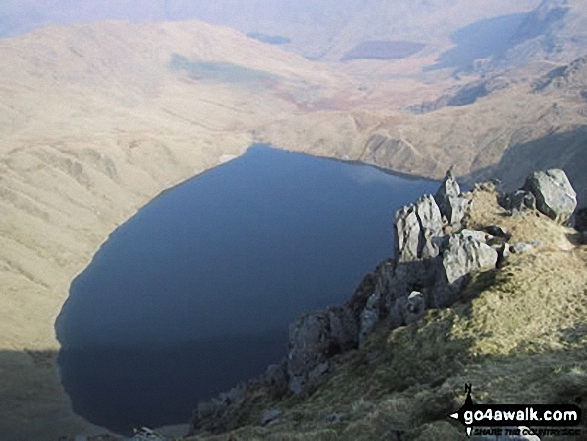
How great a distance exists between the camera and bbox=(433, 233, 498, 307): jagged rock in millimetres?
58594

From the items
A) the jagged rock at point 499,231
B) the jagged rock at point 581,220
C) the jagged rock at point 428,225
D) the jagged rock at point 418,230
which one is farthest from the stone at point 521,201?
the jagged rock at point 418,230

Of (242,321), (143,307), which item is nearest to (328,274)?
(242,321)

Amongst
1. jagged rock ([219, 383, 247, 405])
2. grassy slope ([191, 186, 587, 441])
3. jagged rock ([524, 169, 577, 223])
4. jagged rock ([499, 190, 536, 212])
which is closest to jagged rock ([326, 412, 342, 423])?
grassy slope ([191, 186, 587, 441])

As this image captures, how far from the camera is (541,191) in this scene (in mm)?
72188

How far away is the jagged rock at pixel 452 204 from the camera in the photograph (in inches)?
2874

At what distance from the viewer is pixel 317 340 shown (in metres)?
68.3

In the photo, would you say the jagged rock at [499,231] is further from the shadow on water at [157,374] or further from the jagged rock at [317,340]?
the shadow on water at [157,374]

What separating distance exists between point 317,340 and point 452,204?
90.9ft

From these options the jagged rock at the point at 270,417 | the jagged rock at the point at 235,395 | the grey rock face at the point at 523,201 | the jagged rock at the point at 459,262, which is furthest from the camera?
the jagged rock at the point at 235,395

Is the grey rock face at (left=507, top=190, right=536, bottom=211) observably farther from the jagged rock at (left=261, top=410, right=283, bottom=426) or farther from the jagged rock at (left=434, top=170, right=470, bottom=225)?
the jagged rock at (left=261, top=410, right=283, bottom=426)

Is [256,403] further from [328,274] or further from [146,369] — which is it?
[328,274]

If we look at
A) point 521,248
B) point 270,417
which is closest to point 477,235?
point 521,248

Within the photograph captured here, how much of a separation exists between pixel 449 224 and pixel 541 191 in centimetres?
1384

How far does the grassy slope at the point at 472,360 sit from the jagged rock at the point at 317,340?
18.6 feet
